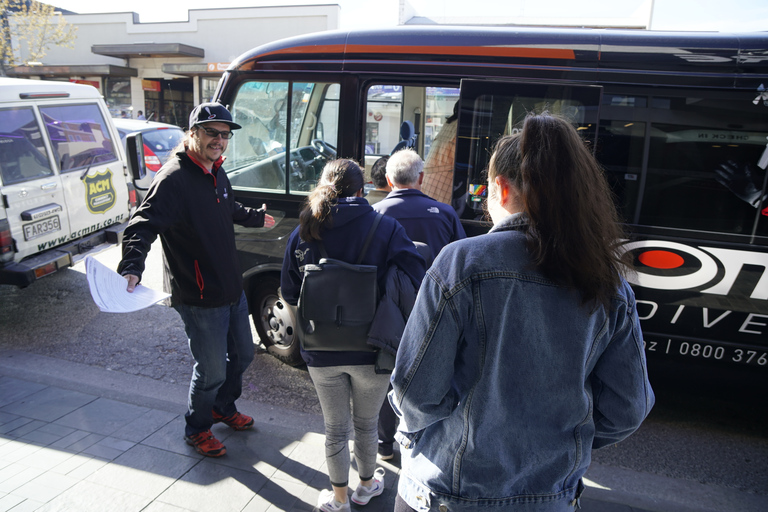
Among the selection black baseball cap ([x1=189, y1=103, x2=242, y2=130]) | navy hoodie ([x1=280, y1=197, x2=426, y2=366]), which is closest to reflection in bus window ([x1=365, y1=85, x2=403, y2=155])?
black baseball cap ([x1=189, y1=103, x2=242, y2=130])

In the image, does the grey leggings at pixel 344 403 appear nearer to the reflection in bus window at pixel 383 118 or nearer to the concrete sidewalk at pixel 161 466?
the concrete sidewalk at pixel 161 466

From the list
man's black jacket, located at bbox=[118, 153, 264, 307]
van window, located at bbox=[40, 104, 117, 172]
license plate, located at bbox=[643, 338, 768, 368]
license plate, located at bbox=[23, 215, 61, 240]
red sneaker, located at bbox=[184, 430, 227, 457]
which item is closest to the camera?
man's black jacket, located at bbox=[118, 153, 264, 307]

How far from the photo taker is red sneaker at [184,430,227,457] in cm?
319

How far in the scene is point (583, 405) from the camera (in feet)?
4.43

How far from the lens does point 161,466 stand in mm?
3107

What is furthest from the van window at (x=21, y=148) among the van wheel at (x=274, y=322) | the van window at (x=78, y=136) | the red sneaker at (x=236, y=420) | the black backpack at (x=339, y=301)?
the black backpack at (x=339, y=301)

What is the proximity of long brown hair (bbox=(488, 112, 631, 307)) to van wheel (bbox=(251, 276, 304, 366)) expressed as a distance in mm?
3286

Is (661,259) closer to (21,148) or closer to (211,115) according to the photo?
(211,115)

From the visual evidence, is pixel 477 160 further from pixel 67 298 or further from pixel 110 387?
pixel 67 298

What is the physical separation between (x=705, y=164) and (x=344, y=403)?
2.78 metres

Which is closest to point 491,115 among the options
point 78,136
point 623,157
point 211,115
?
point 623,157

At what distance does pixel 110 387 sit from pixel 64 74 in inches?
→ 984

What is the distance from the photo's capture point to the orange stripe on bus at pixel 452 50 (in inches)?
141

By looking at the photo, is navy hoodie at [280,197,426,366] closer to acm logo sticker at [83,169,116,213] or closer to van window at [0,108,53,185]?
van window at [0,108,53,185]
